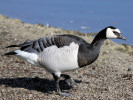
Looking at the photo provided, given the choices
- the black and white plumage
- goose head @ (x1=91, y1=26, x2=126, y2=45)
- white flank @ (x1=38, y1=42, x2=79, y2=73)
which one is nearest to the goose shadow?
the black and white plumage

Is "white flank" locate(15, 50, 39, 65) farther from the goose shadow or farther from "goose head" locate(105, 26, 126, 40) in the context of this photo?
"goose head" locate(105, 26, 126, 40)

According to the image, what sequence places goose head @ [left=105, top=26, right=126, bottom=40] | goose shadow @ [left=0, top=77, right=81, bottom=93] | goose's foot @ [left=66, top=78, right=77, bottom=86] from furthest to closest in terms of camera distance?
1. goose's foot @ [left=66, top=78, right=77, bottom=86]
2. goose shadow @ [left=0, top=77, right=81, bottom=93]
3. goose head @ [left=105, top=26, right=126, bottom=40]

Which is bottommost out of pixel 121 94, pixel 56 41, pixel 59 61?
pixel 121 94

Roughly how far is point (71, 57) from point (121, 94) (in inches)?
75.5

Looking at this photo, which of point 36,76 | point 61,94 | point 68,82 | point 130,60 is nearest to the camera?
point 61,94

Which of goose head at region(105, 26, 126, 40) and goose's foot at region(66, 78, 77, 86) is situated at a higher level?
goose head at region(105, 26, 126, 40)

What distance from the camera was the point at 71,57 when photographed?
689 cm

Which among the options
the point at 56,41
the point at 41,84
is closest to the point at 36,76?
the point at 41,84

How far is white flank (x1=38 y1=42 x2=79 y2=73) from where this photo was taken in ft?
22.7

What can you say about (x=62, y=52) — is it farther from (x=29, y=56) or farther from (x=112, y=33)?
(x=112, y=33)

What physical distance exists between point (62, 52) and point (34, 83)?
1733 millimetres

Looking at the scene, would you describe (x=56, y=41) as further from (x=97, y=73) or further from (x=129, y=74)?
(x=129, y=74)

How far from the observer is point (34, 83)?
27.0 feet

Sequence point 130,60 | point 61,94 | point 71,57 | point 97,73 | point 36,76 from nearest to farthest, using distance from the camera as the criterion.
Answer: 1. point 71,57
2. point 61,94
3. point 36,76
4. point 97,73
5. point 130,60
